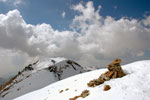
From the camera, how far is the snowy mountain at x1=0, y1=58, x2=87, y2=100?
3875 inches

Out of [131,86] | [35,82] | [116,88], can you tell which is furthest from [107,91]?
[35,82]

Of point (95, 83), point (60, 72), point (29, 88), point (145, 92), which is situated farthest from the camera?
point (60, 72)

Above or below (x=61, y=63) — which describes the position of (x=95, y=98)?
below

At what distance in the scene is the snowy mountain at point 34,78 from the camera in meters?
98.4

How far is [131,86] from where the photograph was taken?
12.9 metres

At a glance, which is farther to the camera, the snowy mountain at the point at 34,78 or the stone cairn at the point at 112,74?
the snowy mountain at the point at 34,78

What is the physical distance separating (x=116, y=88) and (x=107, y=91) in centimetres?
133

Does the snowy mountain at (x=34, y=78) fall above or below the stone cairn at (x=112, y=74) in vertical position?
above

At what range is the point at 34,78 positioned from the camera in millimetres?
120062

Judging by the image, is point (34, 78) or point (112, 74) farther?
point (34, 78)

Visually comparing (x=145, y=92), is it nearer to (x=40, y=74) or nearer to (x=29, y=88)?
(x=29, y=88)

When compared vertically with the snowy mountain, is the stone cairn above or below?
below

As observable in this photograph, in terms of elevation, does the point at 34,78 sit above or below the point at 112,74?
above

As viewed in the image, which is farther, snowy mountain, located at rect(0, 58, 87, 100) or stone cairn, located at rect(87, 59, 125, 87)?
snowy mountain, located at rect(0, 58, 87, 100)
